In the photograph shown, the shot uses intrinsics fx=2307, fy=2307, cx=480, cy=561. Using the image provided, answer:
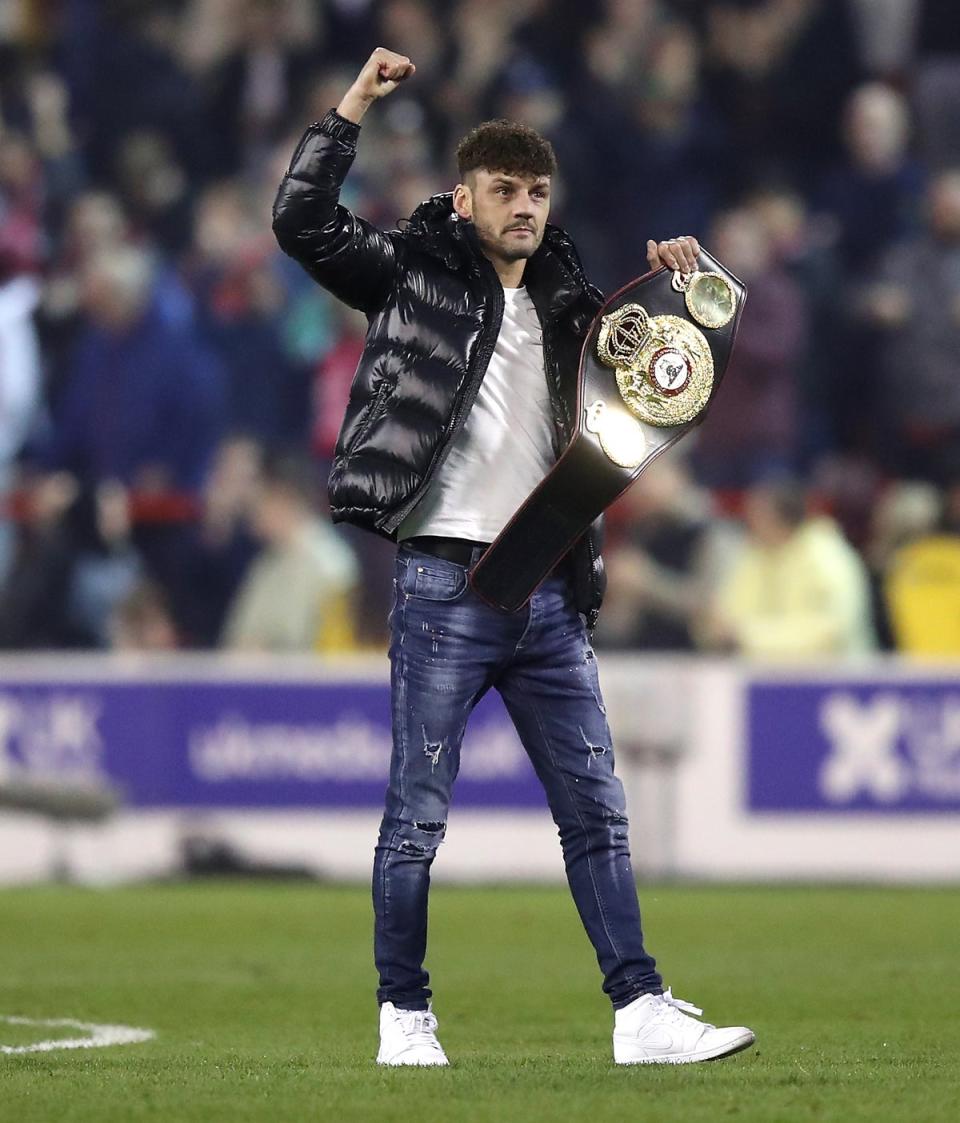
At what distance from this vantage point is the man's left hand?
16.0ft

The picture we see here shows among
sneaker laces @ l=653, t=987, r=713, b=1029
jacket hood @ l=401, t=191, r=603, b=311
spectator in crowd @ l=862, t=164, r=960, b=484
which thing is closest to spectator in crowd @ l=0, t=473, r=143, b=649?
spectator in crowd @ l=862, t=164, r=960, b=484

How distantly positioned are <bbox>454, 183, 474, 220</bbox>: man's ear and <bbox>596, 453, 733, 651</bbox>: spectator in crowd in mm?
7393

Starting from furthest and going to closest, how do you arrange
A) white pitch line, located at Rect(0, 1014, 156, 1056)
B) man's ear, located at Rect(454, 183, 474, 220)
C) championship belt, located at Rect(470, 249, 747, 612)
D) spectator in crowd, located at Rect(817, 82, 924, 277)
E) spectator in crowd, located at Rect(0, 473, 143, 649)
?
spectator in crowd, located at Rect(817, 82, 924, 277) < spectator in crowd, located at Rect(0, 473, 143, 649) < white pitch line, located at Rect(0, 1014, 156, 1056) < man's ear, located at Rect(454, 183, 474, 220) < championship belt, located at Rect(470, 249, 747, 612)

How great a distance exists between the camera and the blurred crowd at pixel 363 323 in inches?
488

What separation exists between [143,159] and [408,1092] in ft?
36.7

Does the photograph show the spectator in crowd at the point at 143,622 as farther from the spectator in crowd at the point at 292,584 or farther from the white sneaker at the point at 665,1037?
the white sneaker at the point at 665,1037

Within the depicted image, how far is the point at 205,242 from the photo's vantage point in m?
14.3

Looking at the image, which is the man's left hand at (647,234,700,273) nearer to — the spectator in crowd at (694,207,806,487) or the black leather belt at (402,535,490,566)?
the black leather belt at (402,535,490,566)

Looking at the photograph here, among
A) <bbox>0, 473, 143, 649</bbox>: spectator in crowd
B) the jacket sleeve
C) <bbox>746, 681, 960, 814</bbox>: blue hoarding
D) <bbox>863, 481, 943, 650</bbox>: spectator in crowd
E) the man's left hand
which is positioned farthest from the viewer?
<bbox>0, 473, 143, 649</bbox>: spectator in crowd

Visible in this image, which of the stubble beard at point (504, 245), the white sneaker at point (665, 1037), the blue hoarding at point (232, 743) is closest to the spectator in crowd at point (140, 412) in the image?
the blue hoarding at point (232, 743)

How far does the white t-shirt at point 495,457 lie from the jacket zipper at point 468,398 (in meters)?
0.03

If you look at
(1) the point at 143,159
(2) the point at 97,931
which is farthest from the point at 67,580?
(2) the point at 97,931

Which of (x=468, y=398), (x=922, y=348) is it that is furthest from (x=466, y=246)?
(x=922, y=348)

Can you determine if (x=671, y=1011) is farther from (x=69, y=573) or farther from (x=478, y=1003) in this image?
(x=69, y=573)
